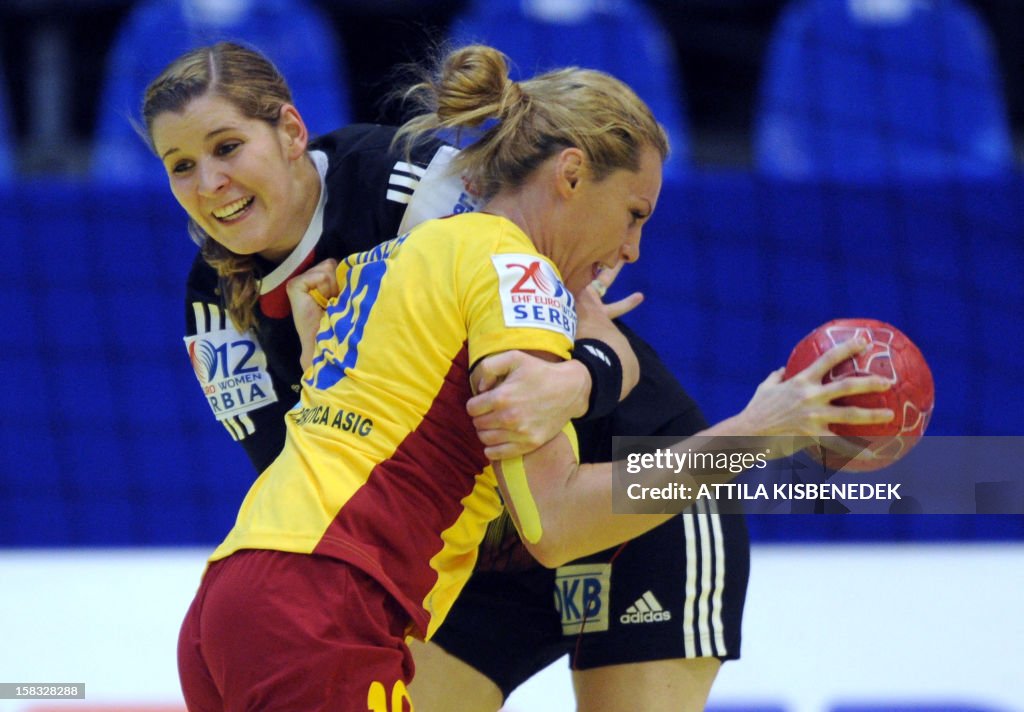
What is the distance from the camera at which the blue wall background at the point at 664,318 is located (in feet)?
15.5

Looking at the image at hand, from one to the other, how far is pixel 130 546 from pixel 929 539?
2920 mm

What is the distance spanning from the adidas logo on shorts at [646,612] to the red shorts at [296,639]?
0.72m

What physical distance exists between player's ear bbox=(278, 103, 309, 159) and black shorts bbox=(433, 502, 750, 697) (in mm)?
949

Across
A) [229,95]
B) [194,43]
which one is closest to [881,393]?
[229,95]

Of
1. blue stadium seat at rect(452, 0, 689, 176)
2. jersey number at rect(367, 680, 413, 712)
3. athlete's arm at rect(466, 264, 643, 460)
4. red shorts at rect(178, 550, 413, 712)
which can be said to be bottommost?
jersey number at rect(367, 680, 413, 712)

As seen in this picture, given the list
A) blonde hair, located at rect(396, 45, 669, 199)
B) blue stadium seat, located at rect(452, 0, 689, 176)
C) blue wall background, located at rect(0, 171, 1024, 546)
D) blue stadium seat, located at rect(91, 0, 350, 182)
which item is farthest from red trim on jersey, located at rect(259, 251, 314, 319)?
blue stadium seat, located at rect(452, 0, 689, 176)

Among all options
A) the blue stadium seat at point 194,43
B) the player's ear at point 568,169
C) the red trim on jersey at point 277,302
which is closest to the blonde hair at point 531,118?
the player's ear at point 568,169

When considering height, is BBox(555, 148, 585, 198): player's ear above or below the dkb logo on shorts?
above

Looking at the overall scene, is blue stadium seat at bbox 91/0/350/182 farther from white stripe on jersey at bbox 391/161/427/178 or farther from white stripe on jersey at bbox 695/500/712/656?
white stripe on jersey at bbox 695/500/712/656

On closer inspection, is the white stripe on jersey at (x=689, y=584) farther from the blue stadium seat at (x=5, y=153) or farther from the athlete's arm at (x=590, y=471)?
the blue stadium seat at (x=5, y=153)

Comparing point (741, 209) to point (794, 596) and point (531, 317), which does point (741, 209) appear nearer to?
point (794, 596)

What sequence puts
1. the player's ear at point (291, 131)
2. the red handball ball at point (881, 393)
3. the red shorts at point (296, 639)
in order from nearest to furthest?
1. the red shorts at point (296, 639)
2. the red handball ball at point (881, 393)
3. the player's ear at point (291, 131)

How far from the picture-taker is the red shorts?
1.93 m

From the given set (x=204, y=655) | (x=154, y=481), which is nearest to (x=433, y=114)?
(x=204, y=655)
